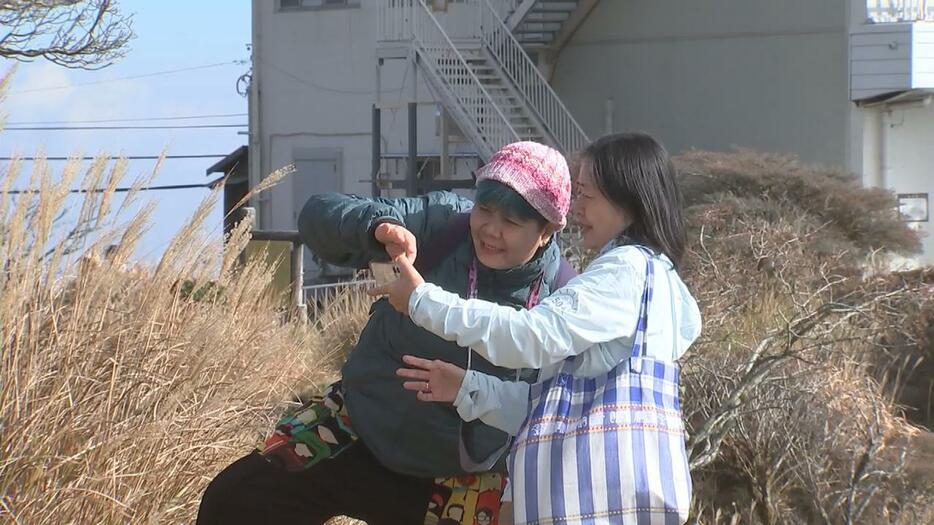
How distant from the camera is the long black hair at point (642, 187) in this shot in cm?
286

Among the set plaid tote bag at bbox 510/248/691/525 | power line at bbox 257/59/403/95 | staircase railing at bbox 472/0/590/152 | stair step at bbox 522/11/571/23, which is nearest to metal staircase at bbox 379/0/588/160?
staircase railing at bbox 472/0/590/152

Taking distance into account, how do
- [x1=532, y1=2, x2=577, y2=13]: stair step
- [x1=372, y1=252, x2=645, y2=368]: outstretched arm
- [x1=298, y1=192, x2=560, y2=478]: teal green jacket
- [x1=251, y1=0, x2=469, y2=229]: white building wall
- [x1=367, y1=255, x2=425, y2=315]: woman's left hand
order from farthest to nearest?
1. [x1=251, y1=0, x2=469, y2=229]: white building wall
2. [x1=532, y1=2, x2=577, y2=13]: stair step
3. [x1=298, y1=192, x2=560, y2=478]: teal green jacket
4. [x1=367, y1=255, x2=425, y2=315]: woman's left hand
5. [x1=372, y1=252, x2=645, y2=368]: outstretched arm

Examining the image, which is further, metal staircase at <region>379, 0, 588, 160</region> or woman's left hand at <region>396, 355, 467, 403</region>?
metal staircase at <region>379, 0, 588, 160</region>

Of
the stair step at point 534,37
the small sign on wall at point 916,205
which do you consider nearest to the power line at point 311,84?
the stair step at point 534,37

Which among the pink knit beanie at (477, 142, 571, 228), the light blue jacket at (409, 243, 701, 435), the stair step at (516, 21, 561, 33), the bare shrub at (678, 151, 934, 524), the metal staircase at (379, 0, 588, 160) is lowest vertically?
the bare shrub at (678, 151, 934, 524)

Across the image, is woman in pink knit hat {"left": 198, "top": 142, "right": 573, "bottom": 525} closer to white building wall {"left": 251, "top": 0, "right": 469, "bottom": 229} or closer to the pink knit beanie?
the pink knit beanie

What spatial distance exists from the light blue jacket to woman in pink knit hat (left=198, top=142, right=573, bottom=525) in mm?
337

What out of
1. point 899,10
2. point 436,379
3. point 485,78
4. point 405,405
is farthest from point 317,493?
point 485,78

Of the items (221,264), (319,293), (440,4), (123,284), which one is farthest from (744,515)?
(440,4)

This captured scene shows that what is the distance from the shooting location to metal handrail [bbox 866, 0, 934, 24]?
1591 centimetres

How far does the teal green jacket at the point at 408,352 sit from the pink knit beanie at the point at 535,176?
18 centimetres

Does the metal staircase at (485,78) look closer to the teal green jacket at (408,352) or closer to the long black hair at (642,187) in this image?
the teal green jacket at (408,352)

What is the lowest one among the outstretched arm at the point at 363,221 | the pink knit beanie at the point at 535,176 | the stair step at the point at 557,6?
the outstretched arm at the point at 363,221

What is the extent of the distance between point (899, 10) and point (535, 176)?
14.5 m
